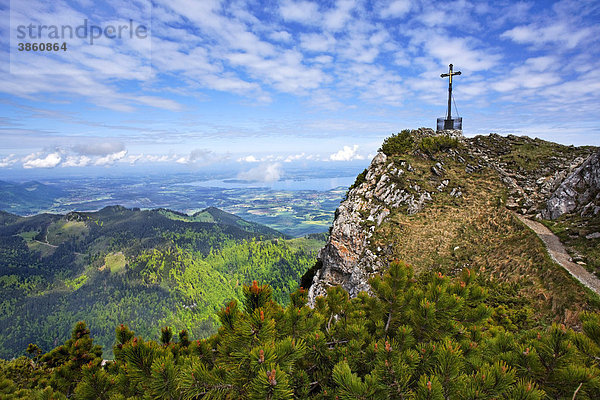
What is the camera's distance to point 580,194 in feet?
64.4

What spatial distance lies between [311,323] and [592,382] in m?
3.81

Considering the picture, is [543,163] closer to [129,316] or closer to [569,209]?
[569,209]

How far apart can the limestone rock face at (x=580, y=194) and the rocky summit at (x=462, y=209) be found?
6cm

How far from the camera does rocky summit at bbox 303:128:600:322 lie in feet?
55.8

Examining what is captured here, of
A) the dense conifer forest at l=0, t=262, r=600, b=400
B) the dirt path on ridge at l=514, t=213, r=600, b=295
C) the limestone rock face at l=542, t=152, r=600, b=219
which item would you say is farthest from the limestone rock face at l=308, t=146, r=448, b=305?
the dense conifer forest at l=0, t=262, r=600, b=400

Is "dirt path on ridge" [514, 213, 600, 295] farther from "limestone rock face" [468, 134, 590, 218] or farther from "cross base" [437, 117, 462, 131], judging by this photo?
"cross base" [437, 117, 462, 131]

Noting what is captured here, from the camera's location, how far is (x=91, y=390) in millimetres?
4945

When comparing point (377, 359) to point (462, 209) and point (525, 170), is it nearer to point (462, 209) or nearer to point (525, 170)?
point (462, 209)

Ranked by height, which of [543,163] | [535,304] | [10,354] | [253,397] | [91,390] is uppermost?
[543,163]

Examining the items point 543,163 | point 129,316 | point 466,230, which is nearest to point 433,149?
point 543,163

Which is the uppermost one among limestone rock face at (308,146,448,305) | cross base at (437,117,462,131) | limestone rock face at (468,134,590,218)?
cross base at (437,117,462,131)

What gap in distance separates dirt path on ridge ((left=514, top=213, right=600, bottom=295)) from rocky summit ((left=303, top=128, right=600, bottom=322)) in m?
0.56

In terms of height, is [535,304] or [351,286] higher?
[535,304]

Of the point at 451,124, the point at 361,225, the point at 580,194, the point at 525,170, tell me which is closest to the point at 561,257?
the point at 580,194
